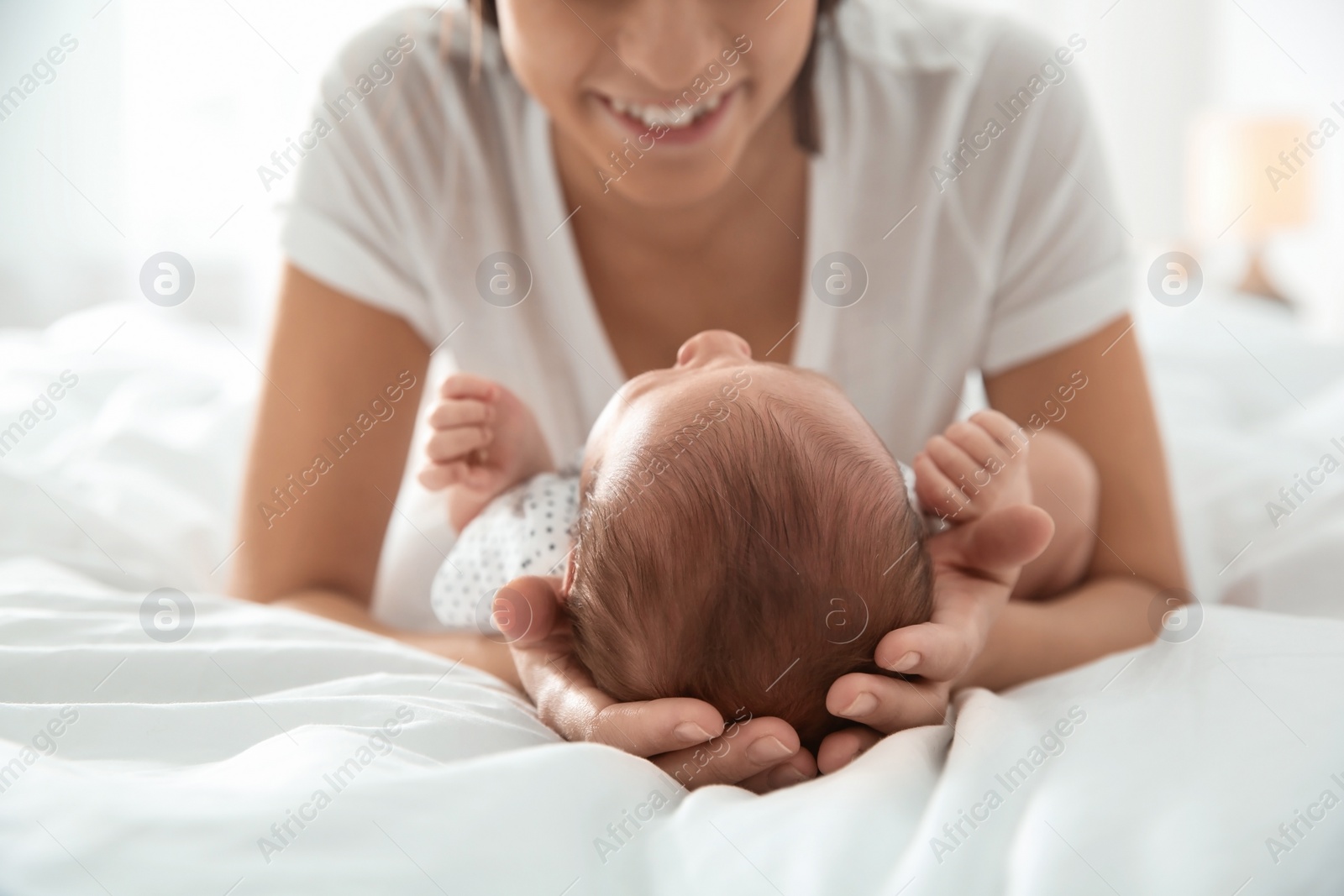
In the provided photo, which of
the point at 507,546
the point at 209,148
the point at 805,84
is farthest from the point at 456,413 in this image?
the point at 209,148

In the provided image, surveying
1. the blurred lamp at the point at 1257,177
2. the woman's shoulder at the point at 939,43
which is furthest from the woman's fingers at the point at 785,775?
the blurred lamp at the point at 1257,177

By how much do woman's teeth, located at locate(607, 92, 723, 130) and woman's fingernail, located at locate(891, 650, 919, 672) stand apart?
0.61m

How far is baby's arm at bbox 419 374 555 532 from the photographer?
86cm

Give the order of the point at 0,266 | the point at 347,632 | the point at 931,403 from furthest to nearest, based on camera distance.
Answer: the point at 0,266 < the point at 931,403 < the point at 347,632

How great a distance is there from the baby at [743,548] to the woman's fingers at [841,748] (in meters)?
0.02

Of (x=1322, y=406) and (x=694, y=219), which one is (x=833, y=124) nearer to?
(x=694, y=219)

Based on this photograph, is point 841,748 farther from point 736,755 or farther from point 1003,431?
point 1003,431

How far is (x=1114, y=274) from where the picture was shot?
3.67ft

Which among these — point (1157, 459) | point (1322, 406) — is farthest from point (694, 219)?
point (1322, 406)

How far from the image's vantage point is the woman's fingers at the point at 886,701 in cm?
62

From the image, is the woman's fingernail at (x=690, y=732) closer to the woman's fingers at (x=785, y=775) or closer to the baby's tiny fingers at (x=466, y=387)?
the woman's fingers at (x=785, y=775)

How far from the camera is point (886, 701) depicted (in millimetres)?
632

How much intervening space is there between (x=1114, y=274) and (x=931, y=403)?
0.89 ft

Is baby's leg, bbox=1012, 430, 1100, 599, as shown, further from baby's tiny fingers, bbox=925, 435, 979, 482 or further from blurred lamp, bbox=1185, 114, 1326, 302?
blurred lamp, bbox=1185, 114, 1326, 302
